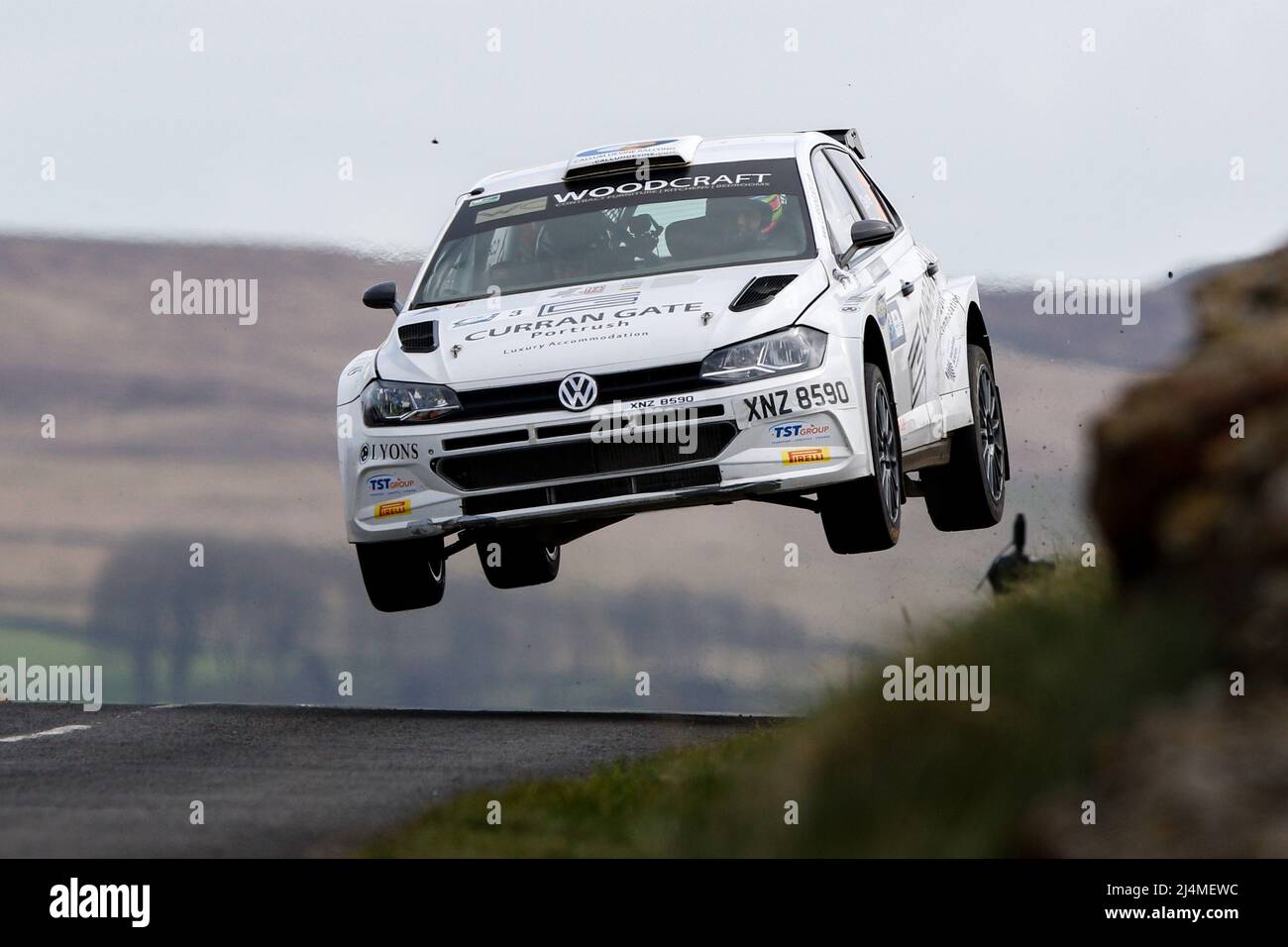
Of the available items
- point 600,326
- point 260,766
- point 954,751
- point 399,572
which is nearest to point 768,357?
point 600,326

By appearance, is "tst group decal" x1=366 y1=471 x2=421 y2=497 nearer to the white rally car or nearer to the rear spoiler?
the white rally car

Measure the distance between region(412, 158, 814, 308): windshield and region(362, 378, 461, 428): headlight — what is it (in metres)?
0.75

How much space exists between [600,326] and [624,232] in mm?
1167

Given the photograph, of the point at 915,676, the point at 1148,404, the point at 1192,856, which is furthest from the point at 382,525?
the point at 1192,856

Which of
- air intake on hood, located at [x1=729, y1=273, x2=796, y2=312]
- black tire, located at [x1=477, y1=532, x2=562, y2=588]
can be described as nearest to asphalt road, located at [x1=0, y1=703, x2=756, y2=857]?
black tire, located at [x1=477, y1=532, x2=562, y2=588]

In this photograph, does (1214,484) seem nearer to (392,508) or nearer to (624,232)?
(392,508)

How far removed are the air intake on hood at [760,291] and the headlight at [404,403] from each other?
1398 millimetres

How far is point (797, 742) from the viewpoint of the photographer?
478 centimetres

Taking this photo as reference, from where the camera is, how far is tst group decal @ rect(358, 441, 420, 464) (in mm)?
8906

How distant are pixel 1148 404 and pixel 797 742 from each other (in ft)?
4.00

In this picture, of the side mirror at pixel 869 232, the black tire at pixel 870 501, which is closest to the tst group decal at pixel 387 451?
the black tire at pixel 870 501

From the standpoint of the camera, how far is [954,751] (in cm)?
424
